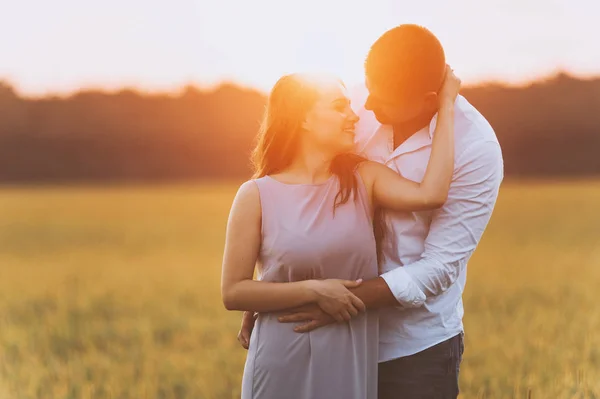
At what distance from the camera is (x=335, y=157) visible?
3.07 metres

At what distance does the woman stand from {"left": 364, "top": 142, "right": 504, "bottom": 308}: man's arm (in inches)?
3.4

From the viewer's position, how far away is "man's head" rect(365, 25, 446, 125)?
294cm

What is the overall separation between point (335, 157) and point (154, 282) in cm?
787

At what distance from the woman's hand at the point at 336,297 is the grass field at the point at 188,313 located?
7.65 ft

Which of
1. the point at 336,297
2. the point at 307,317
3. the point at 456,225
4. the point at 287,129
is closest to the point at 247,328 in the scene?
the point at 307,317

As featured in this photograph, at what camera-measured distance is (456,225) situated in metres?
3.03

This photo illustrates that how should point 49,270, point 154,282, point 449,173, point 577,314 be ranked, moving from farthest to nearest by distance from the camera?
point 49,270 → point 154,282 → point 577,314 → point 449,173

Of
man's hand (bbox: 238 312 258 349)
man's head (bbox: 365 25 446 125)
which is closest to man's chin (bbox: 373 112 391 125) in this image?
man's head (bbox: 365 25 446 125)

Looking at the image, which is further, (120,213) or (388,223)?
(120,213)

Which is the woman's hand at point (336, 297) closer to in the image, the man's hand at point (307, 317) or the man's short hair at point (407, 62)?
the man's hand at point (307, 317)

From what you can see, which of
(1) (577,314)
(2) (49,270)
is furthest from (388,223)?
(2) (49,270)

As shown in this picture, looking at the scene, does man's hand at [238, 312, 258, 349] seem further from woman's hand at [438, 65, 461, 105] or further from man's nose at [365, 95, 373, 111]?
woman's hand at [438, 65, 461, 105]

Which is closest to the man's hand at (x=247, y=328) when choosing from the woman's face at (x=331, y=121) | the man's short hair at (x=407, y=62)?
the woman's face at (x=331, y=121)

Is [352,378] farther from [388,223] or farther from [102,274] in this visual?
[102,274]
